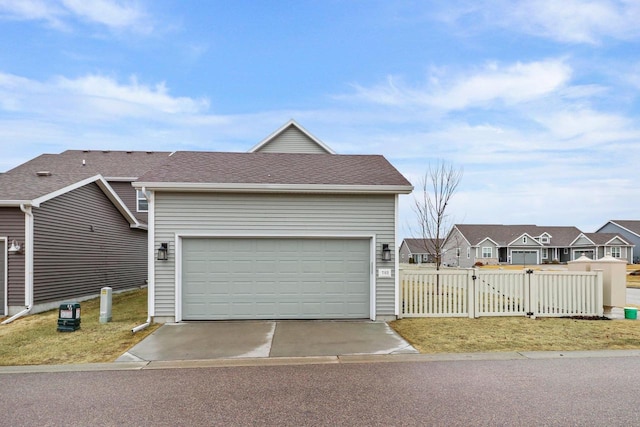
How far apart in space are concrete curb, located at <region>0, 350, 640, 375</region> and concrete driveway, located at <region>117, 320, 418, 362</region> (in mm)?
233

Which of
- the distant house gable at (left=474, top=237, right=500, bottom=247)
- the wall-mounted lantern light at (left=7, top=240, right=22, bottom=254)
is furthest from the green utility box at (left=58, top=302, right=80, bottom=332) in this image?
the distant house gable at (left=474, top=237, right=500, bottom=247)

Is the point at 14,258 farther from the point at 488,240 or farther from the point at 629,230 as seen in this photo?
the point at 629,230

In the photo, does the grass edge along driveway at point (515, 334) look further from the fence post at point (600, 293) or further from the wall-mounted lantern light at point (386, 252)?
the wall-mounted lantern light at point (386, 252)

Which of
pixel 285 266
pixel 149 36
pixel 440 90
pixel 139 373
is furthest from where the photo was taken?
pixel 440 90

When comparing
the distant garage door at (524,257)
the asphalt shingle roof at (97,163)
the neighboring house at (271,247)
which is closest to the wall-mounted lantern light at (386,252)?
the neighboring house at (271,247)

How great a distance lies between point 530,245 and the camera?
166 feet

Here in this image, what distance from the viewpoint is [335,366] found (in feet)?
21.2

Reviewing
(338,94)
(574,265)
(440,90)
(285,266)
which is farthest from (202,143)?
(574,265)

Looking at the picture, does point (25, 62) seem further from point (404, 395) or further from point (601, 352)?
point (601, 352)

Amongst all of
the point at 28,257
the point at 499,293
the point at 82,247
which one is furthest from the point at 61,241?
the point at 499,293

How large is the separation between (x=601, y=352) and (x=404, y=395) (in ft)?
15.1

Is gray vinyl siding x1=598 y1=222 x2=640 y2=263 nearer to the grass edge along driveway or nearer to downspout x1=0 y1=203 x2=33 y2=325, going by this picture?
the grass edge along driveway

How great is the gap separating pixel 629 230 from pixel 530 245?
543 inches

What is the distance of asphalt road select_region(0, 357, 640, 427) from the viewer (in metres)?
4.43
